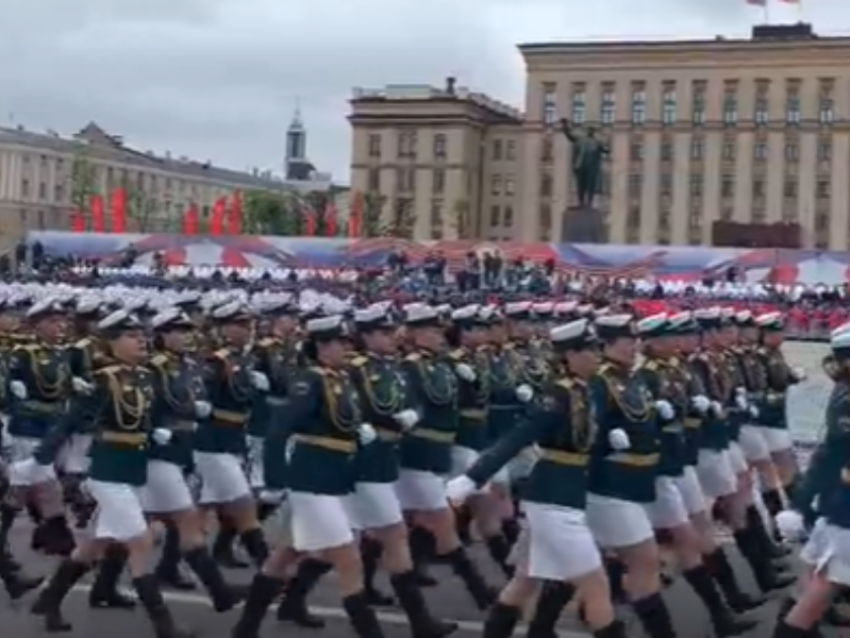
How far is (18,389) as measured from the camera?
10992mm

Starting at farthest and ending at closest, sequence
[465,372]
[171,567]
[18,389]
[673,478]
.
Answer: [18,389]
[465,372]
[171,567]
[673,478]

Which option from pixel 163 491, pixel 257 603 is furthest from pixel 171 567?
pixel 257 603

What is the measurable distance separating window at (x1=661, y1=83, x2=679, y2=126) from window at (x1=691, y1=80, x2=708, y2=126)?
959 mm

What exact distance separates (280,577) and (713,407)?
9.36 ft

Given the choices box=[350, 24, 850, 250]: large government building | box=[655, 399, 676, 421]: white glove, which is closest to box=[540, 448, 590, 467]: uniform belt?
box=[655, 399, 676, 421]: white glove

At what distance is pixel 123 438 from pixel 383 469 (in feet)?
4.40

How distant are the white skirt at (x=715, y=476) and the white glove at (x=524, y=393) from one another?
1.13 metres

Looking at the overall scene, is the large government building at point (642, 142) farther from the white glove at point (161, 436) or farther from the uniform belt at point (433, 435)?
the white glove at point (161, 436)

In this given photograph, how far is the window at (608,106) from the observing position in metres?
98.4

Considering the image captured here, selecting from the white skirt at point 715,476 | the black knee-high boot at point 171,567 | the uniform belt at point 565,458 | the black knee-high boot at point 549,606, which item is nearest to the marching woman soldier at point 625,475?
the uniform belt at point 565,458

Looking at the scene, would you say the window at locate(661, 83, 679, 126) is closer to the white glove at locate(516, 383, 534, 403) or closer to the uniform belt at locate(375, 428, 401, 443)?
the white glove at locate(516, 383, 534, 403)

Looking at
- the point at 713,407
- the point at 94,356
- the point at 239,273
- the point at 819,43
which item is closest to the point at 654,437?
the point at 713,407

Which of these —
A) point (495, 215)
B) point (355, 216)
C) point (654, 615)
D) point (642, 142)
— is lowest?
point (654, 615)

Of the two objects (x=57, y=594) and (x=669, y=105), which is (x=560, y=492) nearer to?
(x=57, y=594)
